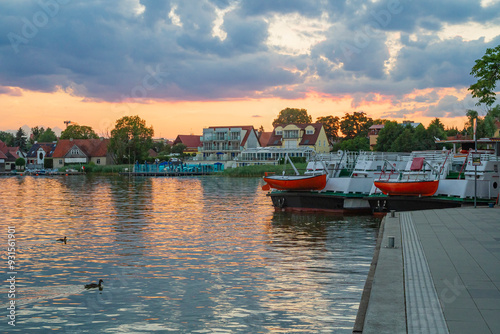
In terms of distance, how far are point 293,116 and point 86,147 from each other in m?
68.2

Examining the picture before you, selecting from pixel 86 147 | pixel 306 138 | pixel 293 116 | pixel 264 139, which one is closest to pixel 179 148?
pixel 264 139

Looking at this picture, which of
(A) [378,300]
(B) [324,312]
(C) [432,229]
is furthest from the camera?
(C) [432,229]

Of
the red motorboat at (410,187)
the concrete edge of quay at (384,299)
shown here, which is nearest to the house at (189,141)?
the red motorboat at (410,187)

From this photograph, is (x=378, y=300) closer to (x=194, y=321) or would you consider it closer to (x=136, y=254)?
(x=194, y=321)

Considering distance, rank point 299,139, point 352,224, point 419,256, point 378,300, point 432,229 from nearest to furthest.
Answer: point 378,300
point 419,256
point 432,229
point 352,224
point 299,139

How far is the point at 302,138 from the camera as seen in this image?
137375mm

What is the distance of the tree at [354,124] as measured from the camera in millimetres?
151125

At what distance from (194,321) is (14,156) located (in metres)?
169

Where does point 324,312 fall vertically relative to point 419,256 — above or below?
below

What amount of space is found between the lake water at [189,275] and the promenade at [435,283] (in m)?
1.35

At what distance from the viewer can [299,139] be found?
13738cm

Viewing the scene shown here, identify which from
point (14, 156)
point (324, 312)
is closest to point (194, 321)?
point (324, 312)

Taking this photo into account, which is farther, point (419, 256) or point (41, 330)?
point (419, 256)

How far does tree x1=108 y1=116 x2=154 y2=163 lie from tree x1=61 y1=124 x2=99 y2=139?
3238cm
